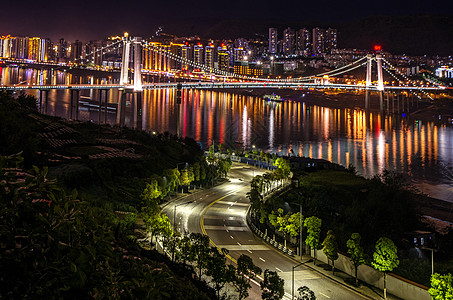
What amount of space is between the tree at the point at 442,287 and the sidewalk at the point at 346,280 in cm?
77

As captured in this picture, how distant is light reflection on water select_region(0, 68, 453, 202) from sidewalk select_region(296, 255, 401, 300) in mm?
7517

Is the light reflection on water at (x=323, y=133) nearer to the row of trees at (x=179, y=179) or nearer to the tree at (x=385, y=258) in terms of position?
the row of trees at (x=179, y=179)

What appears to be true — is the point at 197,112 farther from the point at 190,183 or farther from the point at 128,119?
the point at 190,183

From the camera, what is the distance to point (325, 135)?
24.0 metres

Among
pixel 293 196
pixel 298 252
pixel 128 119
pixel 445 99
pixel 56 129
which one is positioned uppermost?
pixel 445 99

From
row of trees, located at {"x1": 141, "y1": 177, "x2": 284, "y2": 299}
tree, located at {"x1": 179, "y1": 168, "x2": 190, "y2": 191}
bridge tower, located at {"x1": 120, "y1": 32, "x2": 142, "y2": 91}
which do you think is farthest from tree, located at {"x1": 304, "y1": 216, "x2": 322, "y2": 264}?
bridge tower, located at {"x1": 120, "y1": 32, "x2": 142, "y2": 91}

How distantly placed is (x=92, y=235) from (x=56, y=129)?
403 inches

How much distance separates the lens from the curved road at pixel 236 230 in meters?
5.68

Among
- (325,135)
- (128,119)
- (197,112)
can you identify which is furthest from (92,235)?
(197,112)

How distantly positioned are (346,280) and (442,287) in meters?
1.42

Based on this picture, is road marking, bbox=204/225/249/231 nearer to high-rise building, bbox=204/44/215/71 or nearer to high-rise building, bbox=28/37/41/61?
high-rise building, bbox=204/44/215/71

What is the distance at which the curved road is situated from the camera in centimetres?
568

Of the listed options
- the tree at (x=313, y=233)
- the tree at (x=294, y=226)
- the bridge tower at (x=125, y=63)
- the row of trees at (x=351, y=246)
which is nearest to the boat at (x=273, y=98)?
the bridge tower at (x=125, y=63)

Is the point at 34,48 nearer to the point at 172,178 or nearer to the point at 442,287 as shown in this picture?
the point at 172,178
